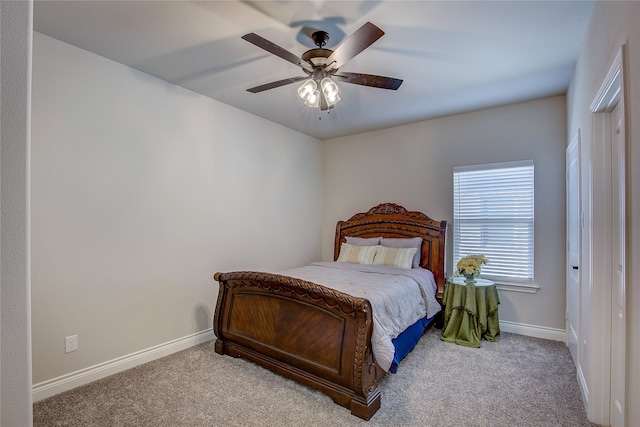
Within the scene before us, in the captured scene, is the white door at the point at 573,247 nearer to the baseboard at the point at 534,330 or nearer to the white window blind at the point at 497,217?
the baseboard at the point at 534,330

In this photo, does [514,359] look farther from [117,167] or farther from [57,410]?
[117,167]

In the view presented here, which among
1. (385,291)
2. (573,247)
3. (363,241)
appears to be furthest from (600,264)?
(363,241)

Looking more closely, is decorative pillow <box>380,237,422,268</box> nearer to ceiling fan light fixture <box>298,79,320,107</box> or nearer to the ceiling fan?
the ceiling fan

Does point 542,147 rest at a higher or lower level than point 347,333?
higher

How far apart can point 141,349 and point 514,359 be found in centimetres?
353

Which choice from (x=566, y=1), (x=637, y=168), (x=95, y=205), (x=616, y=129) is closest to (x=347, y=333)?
(x=637, y=168)

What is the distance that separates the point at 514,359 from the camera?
9.85 feet

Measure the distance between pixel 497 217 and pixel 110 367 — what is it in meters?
4.33

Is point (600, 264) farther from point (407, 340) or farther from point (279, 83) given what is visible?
point (279, 83)

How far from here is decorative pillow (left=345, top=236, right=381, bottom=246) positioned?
14.5 ft

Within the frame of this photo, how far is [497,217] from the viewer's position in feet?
12.7

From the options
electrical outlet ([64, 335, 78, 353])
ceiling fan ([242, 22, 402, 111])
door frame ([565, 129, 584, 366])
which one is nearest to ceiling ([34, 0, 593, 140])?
ceiling fan ([242, 22, 402, 111])

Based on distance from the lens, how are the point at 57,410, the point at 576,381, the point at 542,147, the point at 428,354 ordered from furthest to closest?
A: 1. the point at 542,147
2. the point at 428,354
3. the point at 576,381
4. the point at 57,410

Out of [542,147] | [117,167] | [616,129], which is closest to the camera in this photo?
[616,129]
